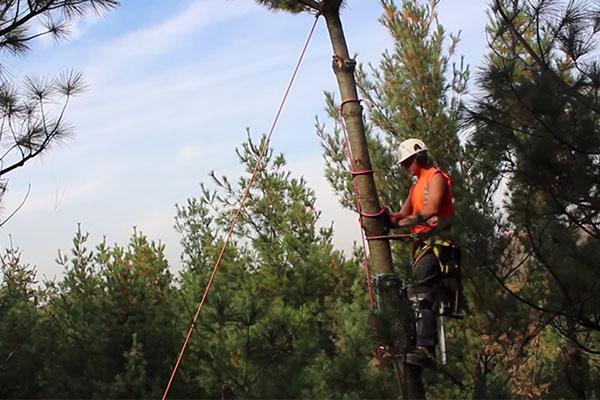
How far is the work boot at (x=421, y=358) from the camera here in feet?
15.0

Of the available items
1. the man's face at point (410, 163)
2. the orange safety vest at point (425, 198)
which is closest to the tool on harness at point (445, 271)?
the orange safety vest at point (425, 198)

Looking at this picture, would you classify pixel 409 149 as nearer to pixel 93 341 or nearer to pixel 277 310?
pixel 277 310

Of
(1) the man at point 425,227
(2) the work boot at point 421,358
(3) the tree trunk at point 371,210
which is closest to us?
(3) the tree trunk at point 371,210

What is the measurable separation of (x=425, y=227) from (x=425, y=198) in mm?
194

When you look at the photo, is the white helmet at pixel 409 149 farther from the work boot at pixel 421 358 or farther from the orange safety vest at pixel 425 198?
the work boot at pixel 421 358

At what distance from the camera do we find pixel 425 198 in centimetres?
497

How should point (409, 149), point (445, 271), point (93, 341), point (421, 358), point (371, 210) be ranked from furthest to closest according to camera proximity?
point (93, 341)
point (409, 149)
point (445, 271)
point (371, 210)
point (421, 358)

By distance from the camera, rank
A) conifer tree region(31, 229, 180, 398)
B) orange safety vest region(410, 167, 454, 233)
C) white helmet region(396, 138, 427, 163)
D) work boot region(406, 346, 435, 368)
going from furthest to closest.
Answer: conifer tree region(31, 229, 180, 398) → white helmet region(396, 138, 427, 163) → orange safety vest region(410, 167, 454, 233) → work boot region(406, 346, 435, 368)

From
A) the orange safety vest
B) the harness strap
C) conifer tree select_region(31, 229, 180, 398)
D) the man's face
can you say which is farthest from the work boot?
conifer tree select_region(31, 229, 180, 398)

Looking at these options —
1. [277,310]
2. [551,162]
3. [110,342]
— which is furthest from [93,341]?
[551,162]

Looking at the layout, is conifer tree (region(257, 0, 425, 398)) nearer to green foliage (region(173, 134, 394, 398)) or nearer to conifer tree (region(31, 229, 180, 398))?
green foliage (region(173, 134, 394, 398))

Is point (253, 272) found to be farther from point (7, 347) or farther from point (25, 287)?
point (25, 287)

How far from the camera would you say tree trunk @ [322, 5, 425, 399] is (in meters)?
4.39

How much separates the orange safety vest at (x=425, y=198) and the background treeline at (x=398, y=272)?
369mm
